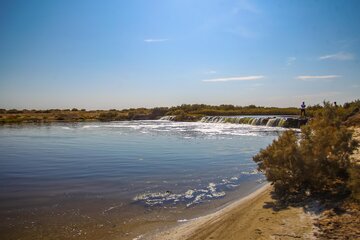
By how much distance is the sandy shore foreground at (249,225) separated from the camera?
18.9 feet

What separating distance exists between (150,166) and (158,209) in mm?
6689

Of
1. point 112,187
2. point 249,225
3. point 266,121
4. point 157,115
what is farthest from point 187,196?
point 157,115

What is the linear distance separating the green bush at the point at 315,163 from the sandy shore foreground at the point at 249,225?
0.77 m

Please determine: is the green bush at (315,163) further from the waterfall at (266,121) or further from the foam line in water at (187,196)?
the waterfall at (266,121)

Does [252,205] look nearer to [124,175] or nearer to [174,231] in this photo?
[174,231]

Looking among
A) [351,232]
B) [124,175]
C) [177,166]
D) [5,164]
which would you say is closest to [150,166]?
[177,166]

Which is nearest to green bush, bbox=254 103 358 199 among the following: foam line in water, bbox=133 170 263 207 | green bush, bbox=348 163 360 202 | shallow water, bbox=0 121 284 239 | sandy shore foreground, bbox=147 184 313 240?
sandy shore foreground, bbox=147 184 313 240

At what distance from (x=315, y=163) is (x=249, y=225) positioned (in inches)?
109

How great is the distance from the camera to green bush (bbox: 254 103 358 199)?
7898 millimetres

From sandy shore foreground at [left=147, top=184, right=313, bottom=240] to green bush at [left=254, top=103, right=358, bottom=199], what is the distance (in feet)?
2.52

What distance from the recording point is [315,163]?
7.98 meters

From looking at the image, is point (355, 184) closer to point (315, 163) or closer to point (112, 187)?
point (315, 163)

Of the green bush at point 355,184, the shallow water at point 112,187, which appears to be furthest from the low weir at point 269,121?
the green bush at point 355,184

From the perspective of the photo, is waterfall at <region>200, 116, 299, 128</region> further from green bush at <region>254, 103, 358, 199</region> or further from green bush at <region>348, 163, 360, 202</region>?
green bush at <region>348, 163, 360, 202</region>
